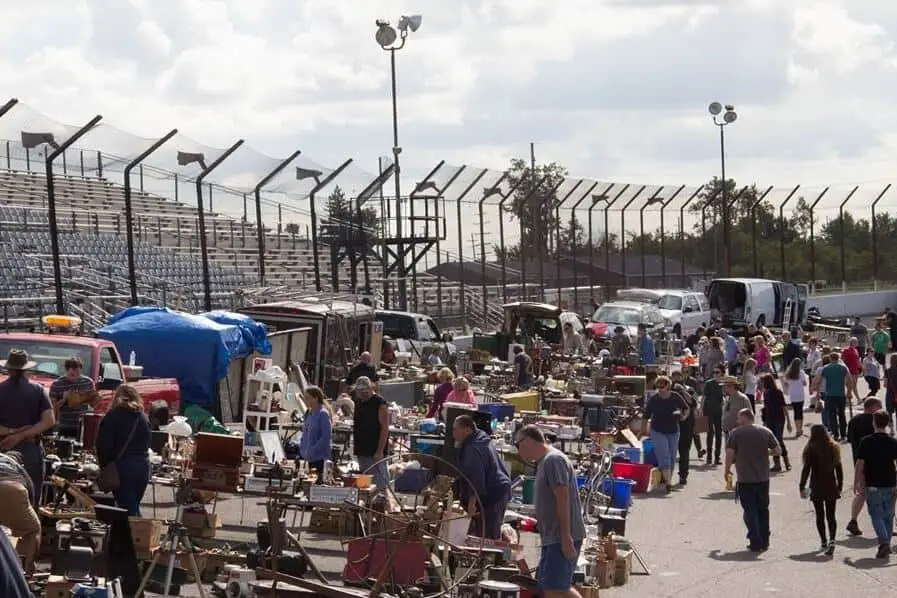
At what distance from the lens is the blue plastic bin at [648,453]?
23016 millimetres

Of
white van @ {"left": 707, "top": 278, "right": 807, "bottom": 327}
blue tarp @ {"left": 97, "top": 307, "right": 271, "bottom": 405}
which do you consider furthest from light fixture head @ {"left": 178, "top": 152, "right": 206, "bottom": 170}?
white van @ {"left": 707, "top": 278, "right": 807, "bottom": 327}

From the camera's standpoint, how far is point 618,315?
44000 mm

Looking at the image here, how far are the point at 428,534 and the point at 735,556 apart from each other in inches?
241

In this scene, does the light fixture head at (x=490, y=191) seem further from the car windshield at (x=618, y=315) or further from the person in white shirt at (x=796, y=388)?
the person in white shirt at (x=796, y=388)

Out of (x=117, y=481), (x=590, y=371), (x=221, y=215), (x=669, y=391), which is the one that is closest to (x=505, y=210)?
(x=221, y=215)

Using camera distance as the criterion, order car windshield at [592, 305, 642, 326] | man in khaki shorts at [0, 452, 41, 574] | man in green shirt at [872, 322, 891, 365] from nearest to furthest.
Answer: man in khaki shorts at [0, 452, 41, 574] < man in green shirt at [872, 322, 891, 365] < car windshield at [592, 305, 642, 326]

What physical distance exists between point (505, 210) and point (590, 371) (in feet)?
63.0

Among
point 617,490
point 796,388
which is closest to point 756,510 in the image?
point 617,490

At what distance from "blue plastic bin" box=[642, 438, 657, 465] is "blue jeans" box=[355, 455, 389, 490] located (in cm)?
706

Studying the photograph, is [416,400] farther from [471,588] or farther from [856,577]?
[471,588]

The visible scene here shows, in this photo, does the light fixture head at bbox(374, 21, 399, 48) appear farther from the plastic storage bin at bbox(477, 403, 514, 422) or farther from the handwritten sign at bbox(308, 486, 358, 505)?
the handwritten sign at bbox(308, 486, 358, 505)

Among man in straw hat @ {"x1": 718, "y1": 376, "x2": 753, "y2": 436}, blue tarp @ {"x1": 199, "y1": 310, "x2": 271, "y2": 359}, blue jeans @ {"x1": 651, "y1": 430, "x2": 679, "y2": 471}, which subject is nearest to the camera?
blue jeans @ {"x1": 651, "y1": 430, "x2": 679, "y2": 471}

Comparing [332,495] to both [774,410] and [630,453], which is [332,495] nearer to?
[630,453]

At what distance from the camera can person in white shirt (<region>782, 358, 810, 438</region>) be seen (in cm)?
2891
